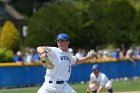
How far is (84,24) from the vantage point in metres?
54.8

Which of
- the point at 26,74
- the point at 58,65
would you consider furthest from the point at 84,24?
the point at 58,65

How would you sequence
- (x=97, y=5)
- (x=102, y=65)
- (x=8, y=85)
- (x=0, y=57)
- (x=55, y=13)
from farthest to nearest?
(x=97, y=5) → (x=55, y=13) → (x=102, y=65) → (x=0, y=57) → (x=8, y=85)

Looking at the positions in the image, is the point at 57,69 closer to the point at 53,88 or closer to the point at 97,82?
the point at 53,88

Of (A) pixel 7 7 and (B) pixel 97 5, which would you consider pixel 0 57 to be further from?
(A) pixel 7 7

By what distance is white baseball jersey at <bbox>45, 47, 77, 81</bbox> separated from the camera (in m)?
11.0

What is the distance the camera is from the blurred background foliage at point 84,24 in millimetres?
A: 49000

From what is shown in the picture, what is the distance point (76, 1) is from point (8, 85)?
36.4 metres

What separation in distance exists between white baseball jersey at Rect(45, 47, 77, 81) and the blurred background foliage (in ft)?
105

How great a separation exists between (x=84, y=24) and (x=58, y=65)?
43.8 meters

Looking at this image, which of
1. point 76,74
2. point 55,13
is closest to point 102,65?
point 76,74

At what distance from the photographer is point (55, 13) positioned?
51625 millimetres

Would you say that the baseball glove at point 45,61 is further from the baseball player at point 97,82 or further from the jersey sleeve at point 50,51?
the baseball player at point 97,82

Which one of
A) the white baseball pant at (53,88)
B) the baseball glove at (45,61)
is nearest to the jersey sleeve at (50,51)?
the baseball glove at (45,61)

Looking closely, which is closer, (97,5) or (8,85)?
(8,85)
